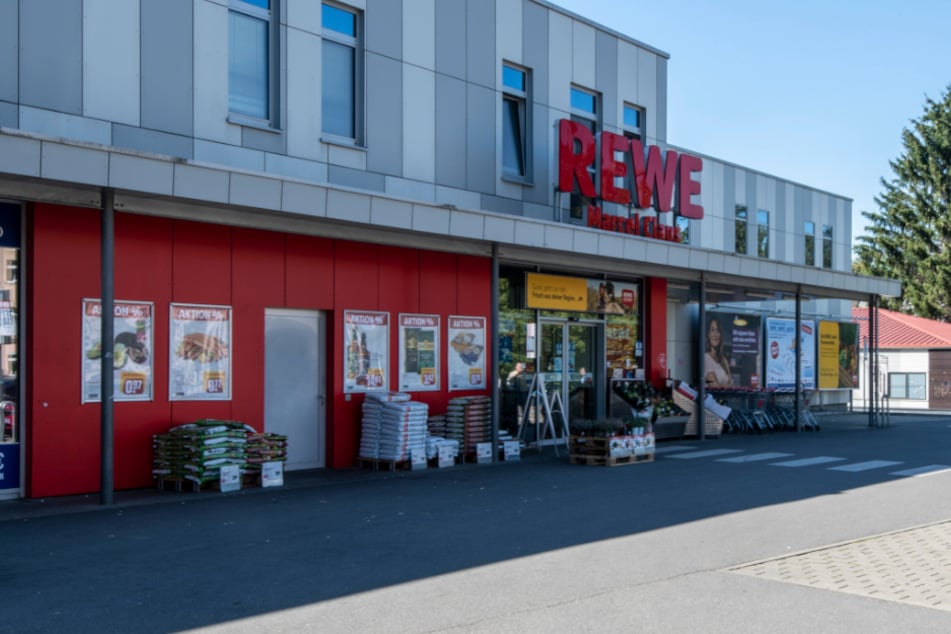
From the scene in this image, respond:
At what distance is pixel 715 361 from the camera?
2642 centimetres

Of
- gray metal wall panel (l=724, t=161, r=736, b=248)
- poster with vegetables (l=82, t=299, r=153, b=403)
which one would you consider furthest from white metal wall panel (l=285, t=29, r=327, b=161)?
gray metal wall panel (l=724, t=161, r=736, b=248)

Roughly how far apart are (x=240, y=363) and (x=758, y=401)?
1453 centimetres

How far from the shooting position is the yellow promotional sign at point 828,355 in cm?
3142

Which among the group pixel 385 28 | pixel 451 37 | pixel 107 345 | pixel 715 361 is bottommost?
pixel 715 361

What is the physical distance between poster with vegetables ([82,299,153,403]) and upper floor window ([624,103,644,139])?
12.4 m

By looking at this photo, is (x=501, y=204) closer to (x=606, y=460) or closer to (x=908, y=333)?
(x=606, y=460)

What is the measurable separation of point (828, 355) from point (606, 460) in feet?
61.8

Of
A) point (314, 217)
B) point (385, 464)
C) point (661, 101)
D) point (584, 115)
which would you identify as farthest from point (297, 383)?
point (661, 101)

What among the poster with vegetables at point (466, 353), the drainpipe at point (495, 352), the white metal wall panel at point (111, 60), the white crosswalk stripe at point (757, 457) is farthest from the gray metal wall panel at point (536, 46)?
the white metal wall panel at point (111, 60)

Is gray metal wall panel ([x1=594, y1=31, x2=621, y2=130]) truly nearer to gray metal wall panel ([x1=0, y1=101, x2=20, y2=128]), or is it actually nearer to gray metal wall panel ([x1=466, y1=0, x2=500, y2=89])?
gray metal wall panel ([x1=466, y1=0, x2=500, y2=89])

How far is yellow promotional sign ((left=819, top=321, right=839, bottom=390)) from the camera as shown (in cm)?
3142

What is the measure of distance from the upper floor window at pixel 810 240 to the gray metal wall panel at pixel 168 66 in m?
24.1

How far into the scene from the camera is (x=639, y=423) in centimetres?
1611

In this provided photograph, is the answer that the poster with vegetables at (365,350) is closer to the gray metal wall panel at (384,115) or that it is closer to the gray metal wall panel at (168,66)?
the gray metal wall panel at (384,115)
